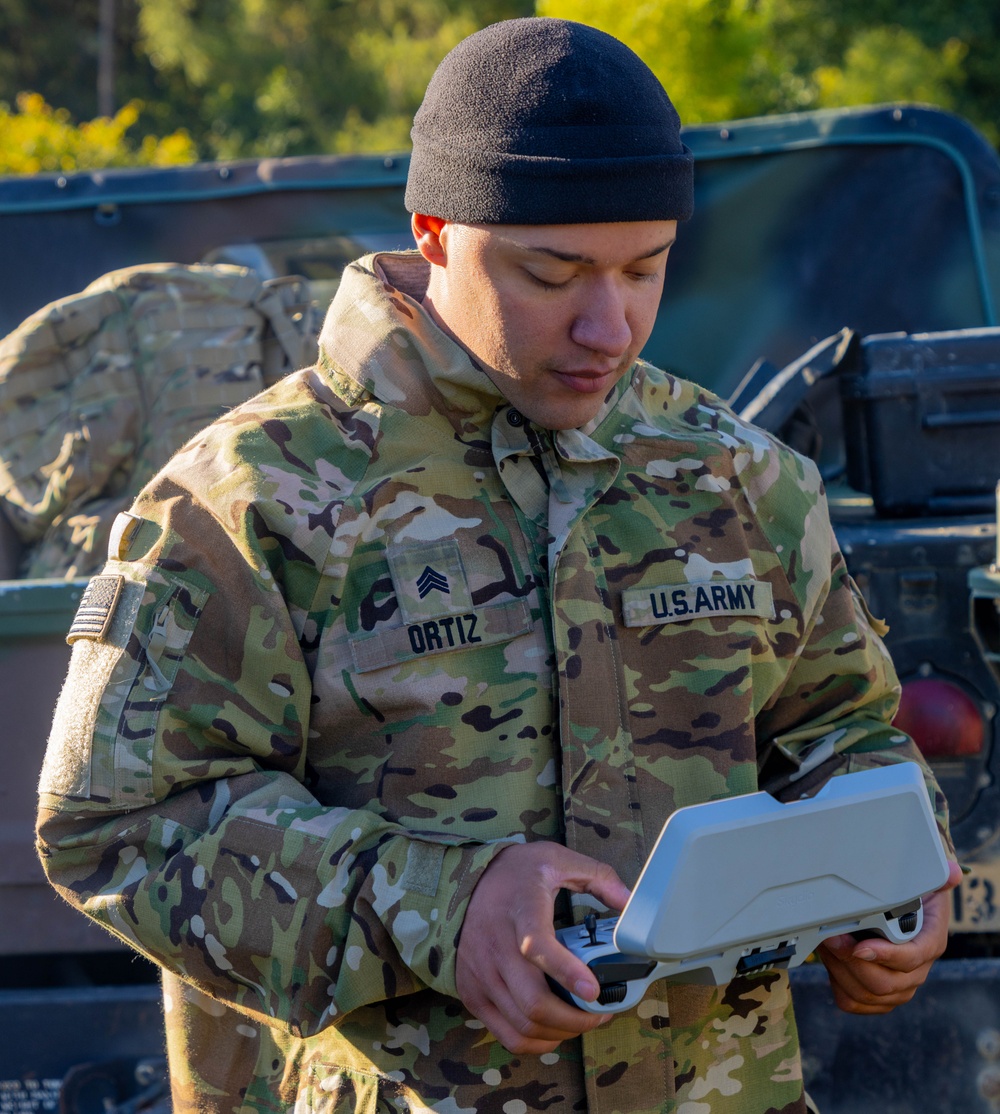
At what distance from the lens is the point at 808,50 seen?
18578 millimetres

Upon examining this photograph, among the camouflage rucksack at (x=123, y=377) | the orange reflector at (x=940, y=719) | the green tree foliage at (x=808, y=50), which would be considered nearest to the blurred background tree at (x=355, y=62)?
the green tree foliage at (x=808, y=50)

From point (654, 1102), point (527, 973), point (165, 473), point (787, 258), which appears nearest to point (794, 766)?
point (654, 1102)

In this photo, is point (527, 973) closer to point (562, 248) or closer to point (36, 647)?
point (562, 248)

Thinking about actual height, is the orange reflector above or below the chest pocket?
below

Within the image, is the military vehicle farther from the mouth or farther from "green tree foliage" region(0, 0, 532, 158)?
"green tree foliage" region(0, 0, 532, 158)

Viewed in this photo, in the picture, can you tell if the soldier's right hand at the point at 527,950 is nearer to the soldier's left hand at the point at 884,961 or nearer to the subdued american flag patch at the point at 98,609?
the soldier's left hand at the point at 884,961

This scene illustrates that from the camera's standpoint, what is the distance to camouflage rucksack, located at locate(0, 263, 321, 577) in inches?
116

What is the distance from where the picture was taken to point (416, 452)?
4.88ft

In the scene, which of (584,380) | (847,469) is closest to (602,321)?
(584,380)

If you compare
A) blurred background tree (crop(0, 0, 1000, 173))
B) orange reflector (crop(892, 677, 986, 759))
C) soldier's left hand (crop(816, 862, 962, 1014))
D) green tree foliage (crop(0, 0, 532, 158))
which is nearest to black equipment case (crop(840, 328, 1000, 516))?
orange reflector (crop(892, 677, 986, 759))

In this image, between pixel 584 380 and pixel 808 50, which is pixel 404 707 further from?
pixel 808 50

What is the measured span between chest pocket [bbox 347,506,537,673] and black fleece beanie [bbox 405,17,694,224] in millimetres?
309

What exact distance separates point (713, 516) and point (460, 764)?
38 centimetres

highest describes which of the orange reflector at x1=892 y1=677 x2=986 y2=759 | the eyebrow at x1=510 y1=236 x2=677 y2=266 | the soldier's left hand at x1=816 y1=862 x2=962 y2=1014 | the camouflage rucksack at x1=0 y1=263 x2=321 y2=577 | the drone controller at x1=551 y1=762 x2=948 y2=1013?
the eyebrow at x1=510 y1=236 x2=677 y2=266
